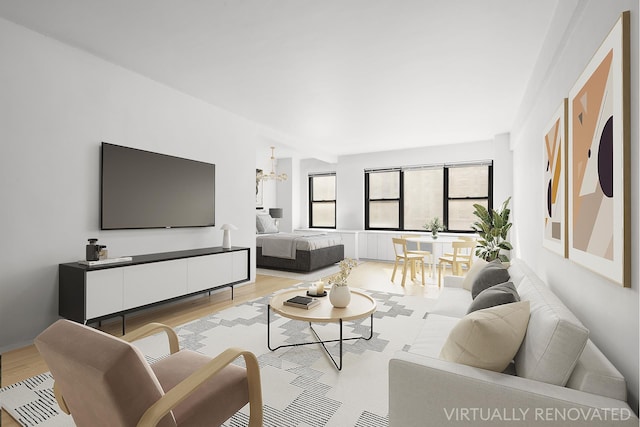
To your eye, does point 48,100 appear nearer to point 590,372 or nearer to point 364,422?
point 364,422

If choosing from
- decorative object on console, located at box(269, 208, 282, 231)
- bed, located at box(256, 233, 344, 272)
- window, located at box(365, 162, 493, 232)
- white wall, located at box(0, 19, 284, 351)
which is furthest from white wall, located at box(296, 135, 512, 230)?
white wall, located at box(0, 19, 284, 351)

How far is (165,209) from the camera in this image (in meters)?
3.78

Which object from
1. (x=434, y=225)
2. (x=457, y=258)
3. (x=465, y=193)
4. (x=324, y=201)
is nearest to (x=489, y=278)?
(x=457, y=258)

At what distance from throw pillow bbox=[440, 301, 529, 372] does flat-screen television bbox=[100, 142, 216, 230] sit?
10.9ft

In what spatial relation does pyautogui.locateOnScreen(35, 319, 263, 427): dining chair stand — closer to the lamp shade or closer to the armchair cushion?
the armchair cushion

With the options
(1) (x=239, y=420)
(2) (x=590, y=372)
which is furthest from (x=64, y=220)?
(2) (x=590, y=372)

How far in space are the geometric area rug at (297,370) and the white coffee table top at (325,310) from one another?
1.20ft

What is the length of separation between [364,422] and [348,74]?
3129 millimetres

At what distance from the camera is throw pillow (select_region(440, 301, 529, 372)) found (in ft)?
4.44

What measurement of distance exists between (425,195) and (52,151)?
665 centimetres

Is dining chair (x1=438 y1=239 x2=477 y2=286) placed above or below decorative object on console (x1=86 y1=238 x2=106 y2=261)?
below

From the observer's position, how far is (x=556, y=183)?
2.18m

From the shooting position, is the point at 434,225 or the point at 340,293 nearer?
the point at 340,293

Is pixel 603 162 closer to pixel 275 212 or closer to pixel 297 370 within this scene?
pixel 297 370
